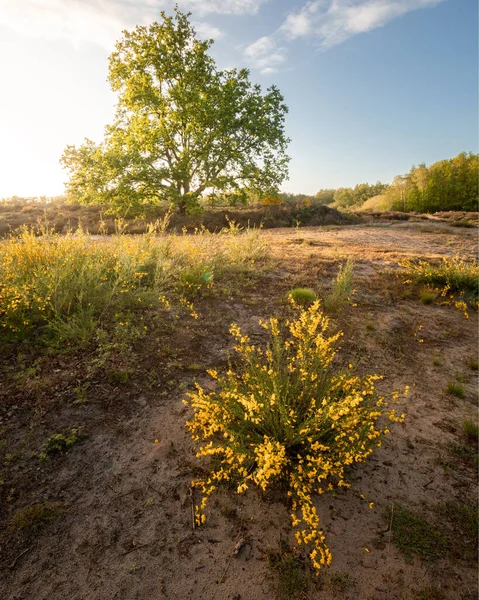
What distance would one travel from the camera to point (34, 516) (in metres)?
2.38

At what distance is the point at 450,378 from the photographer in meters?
4.43

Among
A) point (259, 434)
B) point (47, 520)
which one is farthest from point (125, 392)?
point (259, 434)

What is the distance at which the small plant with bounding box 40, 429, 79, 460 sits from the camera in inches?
117

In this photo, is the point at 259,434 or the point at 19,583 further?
the point at 259,434

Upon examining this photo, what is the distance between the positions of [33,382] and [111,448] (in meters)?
1.42

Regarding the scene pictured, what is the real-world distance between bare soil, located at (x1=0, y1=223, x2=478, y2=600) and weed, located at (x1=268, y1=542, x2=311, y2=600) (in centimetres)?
4

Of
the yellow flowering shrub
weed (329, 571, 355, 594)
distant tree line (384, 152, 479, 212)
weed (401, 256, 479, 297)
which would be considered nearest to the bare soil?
weed (329, 571, 355, 594)

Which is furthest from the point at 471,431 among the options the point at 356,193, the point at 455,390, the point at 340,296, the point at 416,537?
the point at 356,193

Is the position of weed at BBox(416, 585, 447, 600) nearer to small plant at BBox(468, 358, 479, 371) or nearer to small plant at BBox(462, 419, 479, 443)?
small plant at BBox(462, 419, 479, 443)

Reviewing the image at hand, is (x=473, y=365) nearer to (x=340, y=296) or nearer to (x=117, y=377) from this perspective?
(x=340, y=296)

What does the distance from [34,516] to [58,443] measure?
0.74 metres

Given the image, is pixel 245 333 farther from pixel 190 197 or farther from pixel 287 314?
pixel 190 197

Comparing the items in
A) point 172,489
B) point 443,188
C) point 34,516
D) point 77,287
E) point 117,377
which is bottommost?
point 172,489

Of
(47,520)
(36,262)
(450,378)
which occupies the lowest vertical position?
(450,378)
